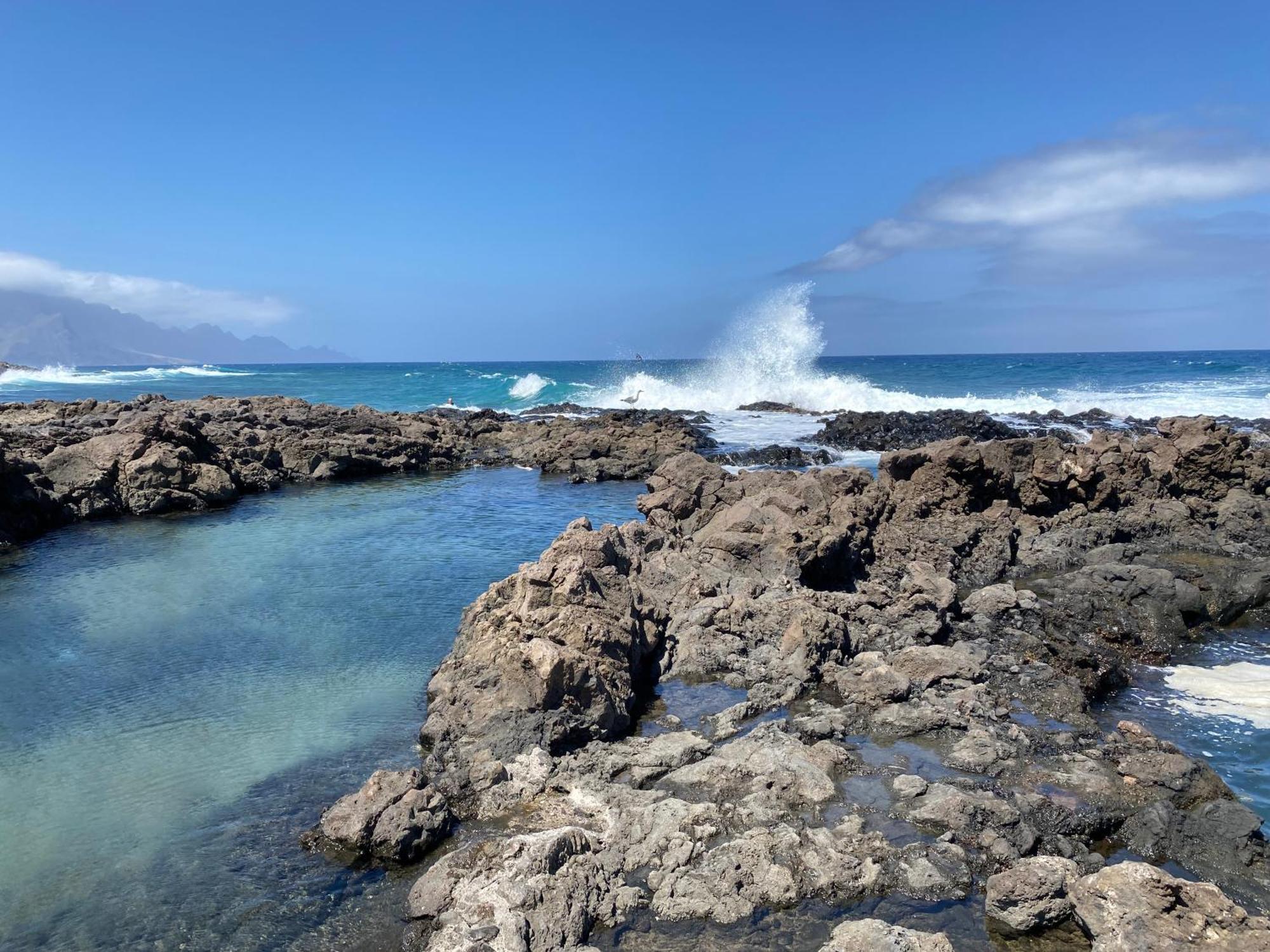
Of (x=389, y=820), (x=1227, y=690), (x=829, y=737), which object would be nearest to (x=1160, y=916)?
(x=829, y=737)

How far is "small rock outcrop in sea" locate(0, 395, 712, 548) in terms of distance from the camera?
894 inches

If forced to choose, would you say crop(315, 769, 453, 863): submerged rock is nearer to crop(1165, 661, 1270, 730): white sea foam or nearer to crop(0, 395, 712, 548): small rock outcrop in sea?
crop(1165, 661, 1270, 730): white sea foam

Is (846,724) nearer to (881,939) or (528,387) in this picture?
(881,939)

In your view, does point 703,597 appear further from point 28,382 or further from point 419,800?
point 28,382

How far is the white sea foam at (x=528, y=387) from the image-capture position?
7256 cm

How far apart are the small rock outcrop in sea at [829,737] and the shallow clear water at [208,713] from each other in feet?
2.35

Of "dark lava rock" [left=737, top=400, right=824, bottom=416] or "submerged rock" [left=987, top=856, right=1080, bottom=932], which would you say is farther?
"dark lava rock" [left=737, top=400, right=824, bottom=416]

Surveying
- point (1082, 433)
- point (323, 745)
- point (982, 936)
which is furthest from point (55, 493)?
point (1082, 433)

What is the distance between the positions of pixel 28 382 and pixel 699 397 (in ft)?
258

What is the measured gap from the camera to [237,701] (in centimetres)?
1073

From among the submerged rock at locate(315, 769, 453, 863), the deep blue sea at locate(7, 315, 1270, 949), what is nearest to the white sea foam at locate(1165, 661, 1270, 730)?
the deep blue sea at locate(7, 315, 1270, 949)

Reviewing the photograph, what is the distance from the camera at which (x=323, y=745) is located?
9.38 m

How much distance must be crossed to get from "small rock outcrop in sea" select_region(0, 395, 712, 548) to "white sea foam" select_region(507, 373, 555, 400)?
2707 centimetres

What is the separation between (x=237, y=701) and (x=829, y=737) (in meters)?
7.46
